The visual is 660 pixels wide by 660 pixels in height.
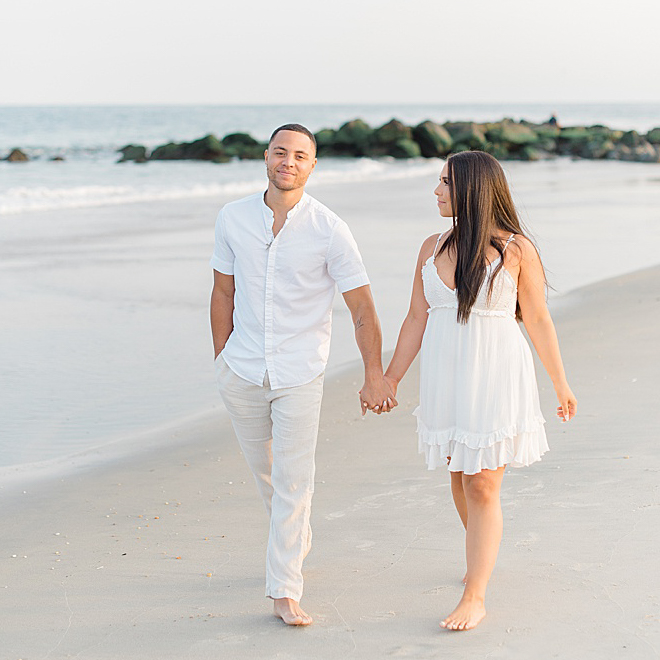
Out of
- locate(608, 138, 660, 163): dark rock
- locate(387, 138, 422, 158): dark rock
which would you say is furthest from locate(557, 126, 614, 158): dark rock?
locate(387, 138, 422, 158): dark rock

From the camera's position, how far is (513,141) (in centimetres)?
4181

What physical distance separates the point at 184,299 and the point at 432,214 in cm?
854

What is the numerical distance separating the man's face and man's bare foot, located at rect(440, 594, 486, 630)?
1.54 meters

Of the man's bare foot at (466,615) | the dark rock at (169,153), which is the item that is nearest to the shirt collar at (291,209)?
the man's bare foot at (466,615)

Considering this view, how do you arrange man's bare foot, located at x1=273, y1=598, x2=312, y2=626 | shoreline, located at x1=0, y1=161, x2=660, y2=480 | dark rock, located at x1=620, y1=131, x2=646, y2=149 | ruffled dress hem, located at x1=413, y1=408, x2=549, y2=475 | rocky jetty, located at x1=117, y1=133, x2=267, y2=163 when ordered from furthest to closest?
1. dark rock, located at x1=620, y1=131, x2=646, y2=149
2. rocky jetty, located at x1=117, y1=133, x2=267, y2=163
3. shoreline, located at x1=0, y1=161, x2=660, y2=480
4. man's bare foot, located at x1=273, y1=598, x2=312, y2=626
5. ruffled dress hem, located at x1=413, y1=408, x2=549, y2=475

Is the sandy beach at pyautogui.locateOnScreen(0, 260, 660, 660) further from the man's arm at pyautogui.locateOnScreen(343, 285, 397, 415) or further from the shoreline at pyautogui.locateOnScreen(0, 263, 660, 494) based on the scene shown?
the man's arm at pyautogui.locateOnScreen(343, 285, 397, 415)

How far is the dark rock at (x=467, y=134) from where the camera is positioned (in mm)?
41062

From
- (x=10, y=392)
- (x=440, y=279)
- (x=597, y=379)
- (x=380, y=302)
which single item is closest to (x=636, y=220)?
(x=380, y=302)

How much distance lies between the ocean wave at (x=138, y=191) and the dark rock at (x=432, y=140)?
7242 mm

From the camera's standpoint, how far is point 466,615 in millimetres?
3291

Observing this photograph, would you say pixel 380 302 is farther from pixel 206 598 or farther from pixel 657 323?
pixel 206 598

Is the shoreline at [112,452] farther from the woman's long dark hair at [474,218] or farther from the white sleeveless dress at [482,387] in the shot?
the woman's long dark hair at [474,218]

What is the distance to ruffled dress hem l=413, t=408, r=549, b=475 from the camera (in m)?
3.23

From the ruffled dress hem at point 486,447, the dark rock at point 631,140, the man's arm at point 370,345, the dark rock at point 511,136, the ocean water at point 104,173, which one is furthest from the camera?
the dark rock at point 511,136
